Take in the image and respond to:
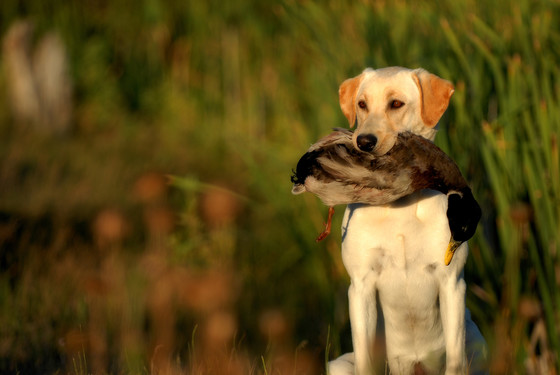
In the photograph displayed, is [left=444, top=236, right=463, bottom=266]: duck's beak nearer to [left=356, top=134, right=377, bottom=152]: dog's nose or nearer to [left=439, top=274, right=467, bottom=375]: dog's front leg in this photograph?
A: [left=439, top=274, right=467, bottom=375]: dog's front leg

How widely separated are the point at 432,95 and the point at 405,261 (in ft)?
2.03

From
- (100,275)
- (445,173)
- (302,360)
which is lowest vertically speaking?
(302,360)

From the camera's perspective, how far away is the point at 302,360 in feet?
13.2

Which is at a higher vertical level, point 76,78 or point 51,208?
point 76,78

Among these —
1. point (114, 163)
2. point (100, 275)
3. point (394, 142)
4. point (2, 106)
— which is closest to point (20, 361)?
point (100, 275)

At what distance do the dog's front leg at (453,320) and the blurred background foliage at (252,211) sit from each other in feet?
1.93

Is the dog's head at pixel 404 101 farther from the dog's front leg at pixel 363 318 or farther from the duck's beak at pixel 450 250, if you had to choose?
the dog's front leg at pixel 363 318

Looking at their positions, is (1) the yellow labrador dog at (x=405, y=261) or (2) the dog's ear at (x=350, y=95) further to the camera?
(2) the dog's ear at (x=350, y=95)

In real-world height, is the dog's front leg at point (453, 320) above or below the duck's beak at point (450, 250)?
below

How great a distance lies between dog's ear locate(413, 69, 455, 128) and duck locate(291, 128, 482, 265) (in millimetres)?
245

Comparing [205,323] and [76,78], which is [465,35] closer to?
[205,323]

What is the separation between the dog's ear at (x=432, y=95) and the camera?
3100 mm

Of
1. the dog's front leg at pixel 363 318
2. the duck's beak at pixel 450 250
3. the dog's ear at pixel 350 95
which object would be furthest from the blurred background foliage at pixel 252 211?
the duck's beak at pixel 450 250

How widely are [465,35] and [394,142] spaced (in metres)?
1.32
